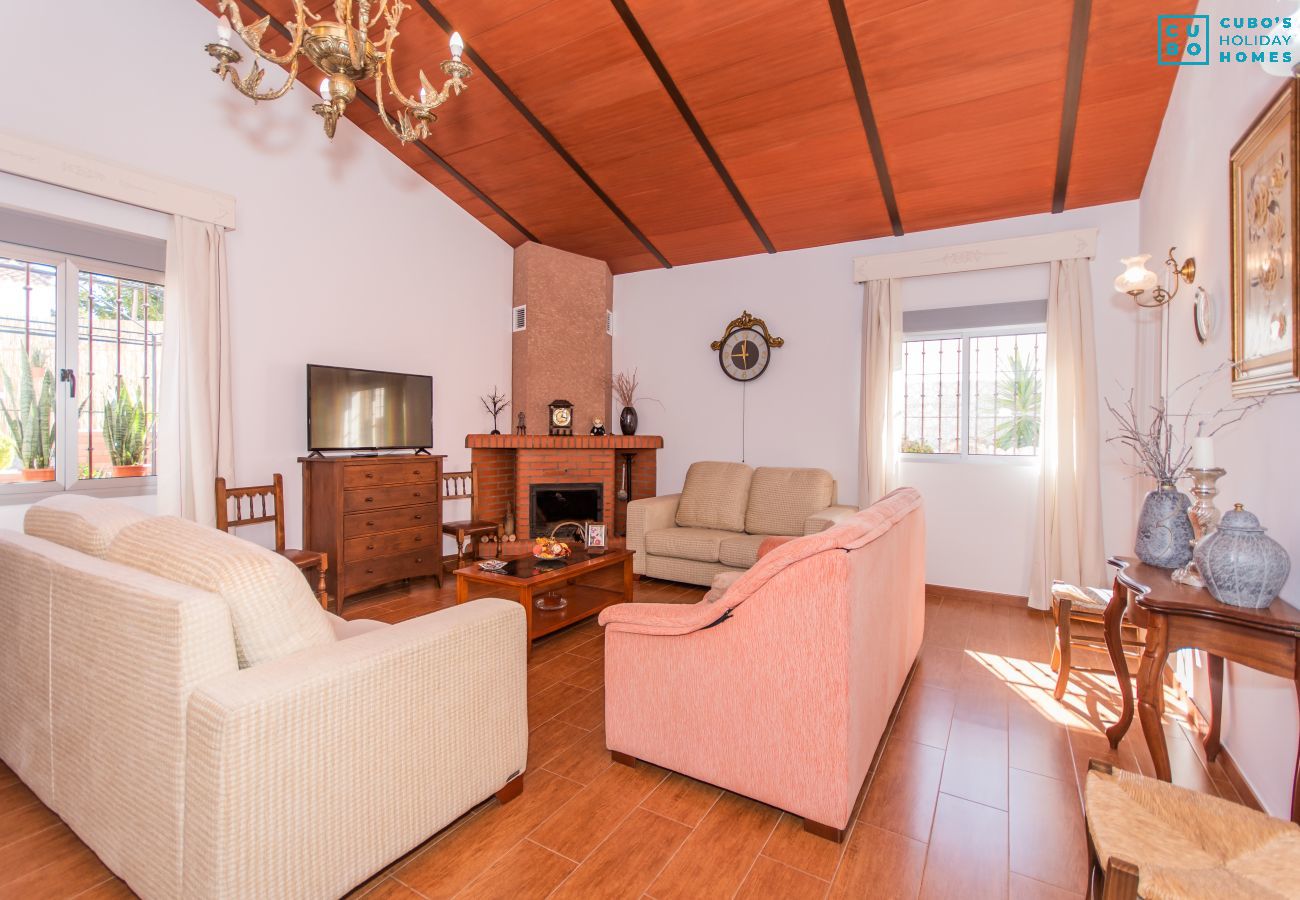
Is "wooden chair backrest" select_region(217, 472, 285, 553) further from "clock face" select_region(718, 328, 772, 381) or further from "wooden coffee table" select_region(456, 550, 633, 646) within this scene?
"clock face" select_region(718, 328, 772, 381)

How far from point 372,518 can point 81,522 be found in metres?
2.26

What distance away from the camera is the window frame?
13.6ft

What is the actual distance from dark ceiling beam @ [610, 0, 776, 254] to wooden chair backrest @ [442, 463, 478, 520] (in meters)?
3.07

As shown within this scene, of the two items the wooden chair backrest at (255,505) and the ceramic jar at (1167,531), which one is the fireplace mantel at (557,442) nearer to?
the wooden chair backrest at (255,505)

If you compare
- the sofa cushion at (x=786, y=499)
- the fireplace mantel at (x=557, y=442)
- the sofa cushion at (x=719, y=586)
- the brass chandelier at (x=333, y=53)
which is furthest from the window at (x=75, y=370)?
the sofa cushion at (x=786, y=499)

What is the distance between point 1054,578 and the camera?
3936 mm

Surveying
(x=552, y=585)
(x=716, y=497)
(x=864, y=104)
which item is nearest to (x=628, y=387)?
(x=716, y=497)

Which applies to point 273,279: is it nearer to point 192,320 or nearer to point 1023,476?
point 192,320

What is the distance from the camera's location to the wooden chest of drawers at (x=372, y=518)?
12.4 feet

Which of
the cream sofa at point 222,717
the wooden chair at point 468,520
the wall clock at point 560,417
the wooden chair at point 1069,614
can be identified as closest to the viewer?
the cream sofa at point 222,717

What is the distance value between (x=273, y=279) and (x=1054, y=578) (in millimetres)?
5583

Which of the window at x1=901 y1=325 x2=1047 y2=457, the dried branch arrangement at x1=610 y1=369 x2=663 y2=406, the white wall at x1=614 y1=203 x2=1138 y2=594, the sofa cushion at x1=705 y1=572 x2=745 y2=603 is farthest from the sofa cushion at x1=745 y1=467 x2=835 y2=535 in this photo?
the sofa cushion at x1=705 y1=572 x2=745 y2=603

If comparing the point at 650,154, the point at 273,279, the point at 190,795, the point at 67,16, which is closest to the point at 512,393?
the point at 273,279

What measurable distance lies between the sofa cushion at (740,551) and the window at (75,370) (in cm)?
370
